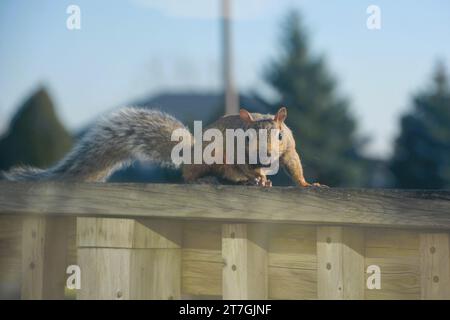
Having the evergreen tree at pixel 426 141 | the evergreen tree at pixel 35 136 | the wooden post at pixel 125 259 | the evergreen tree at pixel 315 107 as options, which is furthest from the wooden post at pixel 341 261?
the evergreen tree at pixel 315 107

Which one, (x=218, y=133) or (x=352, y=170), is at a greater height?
(x=218, y=133)

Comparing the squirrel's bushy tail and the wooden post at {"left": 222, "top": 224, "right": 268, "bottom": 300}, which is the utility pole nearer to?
the squirrel's bushy tail

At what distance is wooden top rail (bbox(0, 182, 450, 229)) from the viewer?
2.34m

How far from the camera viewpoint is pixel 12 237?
306cm

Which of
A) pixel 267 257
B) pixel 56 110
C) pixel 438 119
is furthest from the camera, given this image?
pixel 438 119

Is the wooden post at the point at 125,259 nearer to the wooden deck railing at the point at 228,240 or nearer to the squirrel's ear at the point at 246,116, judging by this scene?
the wooden deck railing at the point at 228,240

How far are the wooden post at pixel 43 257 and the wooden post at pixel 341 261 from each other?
924 millimetres

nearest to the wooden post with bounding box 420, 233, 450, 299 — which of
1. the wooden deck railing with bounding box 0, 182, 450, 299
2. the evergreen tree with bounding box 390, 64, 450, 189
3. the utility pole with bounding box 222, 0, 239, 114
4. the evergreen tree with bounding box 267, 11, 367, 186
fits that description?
the wooden deck railing with bounding box 0, 182, 450, 299

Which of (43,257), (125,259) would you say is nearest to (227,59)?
(43,257)
